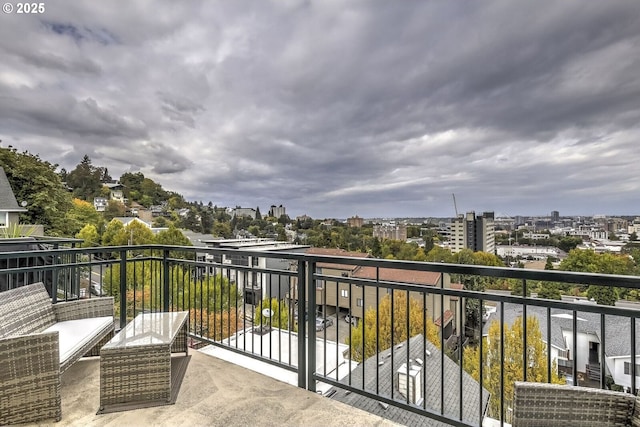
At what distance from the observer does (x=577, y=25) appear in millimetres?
12992

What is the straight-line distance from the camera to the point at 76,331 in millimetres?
2582

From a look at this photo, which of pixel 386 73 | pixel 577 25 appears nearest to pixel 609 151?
pixel 577 25

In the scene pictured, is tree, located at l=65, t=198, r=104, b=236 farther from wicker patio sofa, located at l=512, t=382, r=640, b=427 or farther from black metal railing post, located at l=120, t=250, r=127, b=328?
wicker patio sofa, located at l=512, t=382, r=640, b=427

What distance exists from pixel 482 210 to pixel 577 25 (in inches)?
926

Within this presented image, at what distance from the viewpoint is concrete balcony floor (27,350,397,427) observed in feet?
6.84

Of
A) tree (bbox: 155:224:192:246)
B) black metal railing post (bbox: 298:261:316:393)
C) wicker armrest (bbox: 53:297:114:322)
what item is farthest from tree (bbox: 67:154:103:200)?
black metal railing post (bbox: 298:261:316:393)

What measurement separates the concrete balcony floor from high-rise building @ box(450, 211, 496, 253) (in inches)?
1157

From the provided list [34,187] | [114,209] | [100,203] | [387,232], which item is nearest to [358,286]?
[34,187]

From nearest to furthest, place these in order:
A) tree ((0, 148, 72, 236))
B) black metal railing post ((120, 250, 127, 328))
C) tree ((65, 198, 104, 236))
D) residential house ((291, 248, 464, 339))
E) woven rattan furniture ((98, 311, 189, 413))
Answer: residential house ((291, 248, 464, 339)) → woven rattan furniture ((98, 311, 189, 413)) → black metal railing post ((120, 250, 127, 328)) → tree ((0, 148, 72, 236)) → tree ((65, 198, 104, 236))

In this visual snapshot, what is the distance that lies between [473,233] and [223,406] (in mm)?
32719

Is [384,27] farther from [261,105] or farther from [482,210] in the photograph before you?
[482,210]

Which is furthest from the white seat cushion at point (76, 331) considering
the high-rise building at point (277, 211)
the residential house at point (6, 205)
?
the high-rise building at point (277, 211)

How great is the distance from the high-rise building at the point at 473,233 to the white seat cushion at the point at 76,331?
3004 cm

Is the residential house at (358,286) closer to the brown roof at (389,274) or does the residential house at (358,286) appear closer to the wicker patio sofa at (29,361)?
the brown roof at (389,274)
